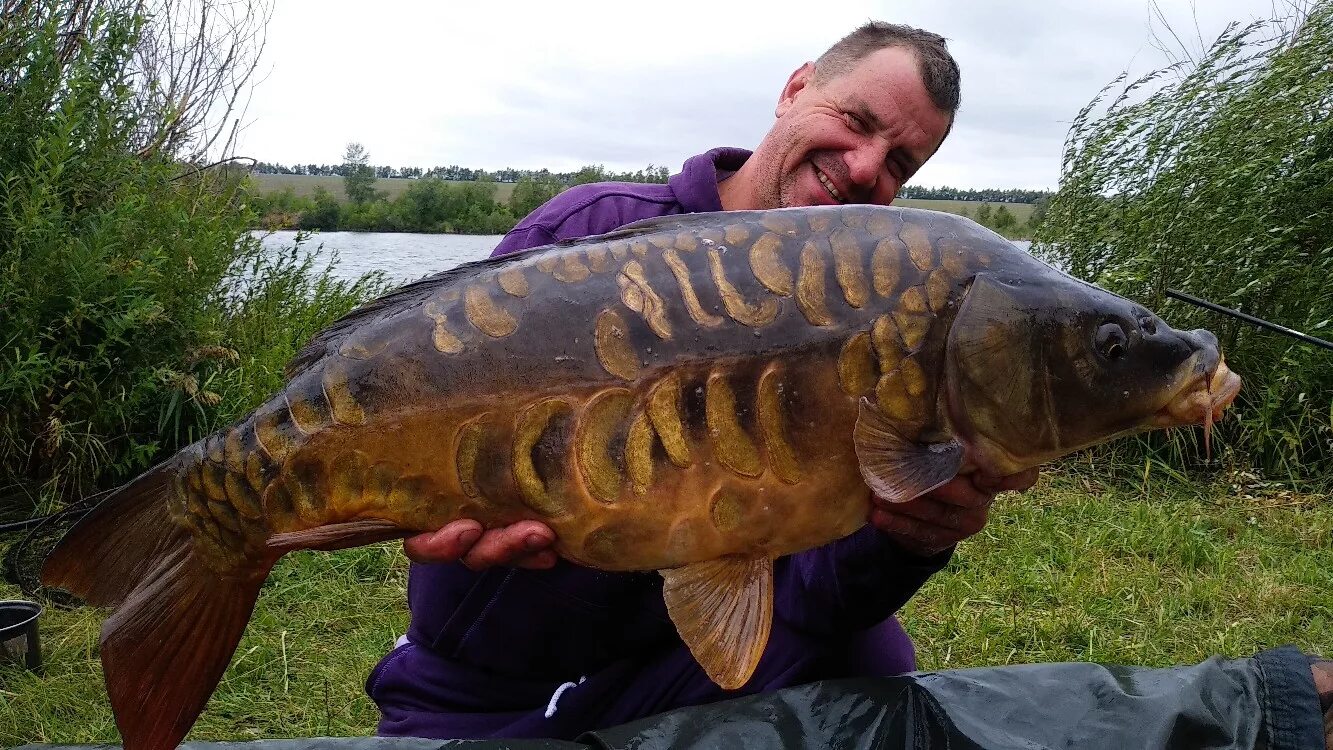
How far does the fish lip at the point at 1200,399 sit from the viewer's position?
121 cm

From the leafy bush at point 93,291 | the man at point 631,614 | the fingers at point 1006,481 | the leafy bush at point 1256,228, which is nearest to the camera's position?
the fingers at point 1006,481

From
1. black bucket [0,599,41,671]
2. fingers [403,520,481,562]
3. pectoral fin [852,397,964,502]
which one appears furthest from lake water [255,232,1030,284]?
pectoral fin [852,397,964,502]

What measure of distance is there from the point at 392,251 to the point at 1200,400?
12982 millimetres

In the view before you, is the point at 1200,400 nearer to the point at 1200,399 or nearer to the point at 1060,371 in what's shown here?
the point at 1200,399

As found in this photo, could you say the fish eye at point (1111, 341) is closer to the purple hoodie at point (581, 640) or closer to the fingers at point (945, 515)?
the fingers at point (945, 515)

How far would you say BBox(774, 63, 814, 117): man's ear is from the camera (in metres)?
2.26

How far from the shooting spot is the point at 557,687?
176cm

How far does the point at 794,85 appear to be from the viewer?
232cm

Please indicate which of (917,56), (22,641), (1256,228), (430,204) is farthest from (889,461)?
(430,204)

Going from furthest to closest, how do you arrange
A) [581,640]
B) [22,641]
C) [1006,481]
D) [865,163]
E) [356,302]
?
[356,302] → [22,641] → [865,163] → [581,640] → [1006,481]

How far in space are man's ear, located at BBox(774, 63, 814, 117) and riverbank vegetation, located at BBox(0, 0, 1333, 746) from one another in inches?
54.1

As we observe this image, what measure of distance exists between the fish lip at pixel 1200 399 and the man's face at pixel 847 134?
3.12 ft

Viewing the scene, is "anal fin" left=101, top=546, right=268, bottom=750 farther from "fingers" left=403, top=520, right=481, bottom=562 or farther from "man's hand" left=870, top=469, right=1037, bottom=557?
"man's hand" left=870, top=469, right=1037, bottom=557

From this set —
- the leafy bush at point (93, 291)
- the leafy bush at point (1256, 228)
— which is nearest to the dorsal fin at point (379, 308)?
the leafy bush at point (93, 291)
